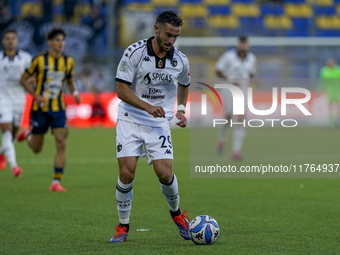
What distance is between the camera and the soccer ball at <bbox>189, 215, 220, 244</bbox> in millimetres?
4699

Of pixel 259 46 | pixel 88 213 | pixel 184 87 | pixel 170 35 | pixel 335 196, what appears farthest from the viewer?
pixel 259 46

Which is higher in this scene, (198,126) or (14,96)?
(14,96)

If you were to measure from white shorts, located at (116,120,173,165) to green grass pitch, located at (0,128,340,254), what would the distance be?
0.73m

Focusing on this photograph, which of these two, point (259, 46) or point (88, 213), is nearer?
point (88, 213)

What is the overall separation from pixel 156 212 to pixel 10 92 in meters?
4.25

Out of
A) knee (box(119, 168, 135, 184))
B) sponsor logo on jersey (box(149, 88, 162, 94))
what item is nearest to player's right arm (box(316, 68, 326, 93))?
sponsor logo on jersey (box(149, 88, 162, 94))

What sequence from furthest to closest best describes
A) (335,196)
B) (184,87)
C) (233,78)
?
(233,78) < (335,196) < (184,87)

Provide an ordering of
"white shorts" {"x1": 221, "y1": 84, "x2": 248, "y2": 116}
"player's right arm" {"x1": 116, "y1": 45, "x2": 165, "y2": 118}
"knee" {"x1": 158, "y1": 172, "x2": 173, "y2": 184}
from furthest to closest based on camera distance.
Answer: "white shorts" {"x1": 221, "y1": 84, "x2": 248, "y2": 116} < "knee" {"x1": 158, "y1": 172, "x2": 173, "y2": 184} < "player's right arm" {"x1": 116, "y1": 45, "x2": 165, "y2": 118}

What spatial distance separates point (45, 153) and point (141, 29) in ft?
32.1

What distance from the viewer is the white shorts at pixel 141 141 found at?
→ 493 centimetres

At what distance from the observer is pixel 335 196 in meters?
7.62

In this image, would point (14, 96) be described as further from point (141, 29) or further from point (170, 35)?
point (141, 29)

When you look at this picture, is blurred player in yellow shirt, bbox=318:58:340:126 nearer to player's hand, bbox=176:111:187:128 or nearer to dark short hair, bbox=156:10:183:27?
player's hand, bbox=176:111:187:128

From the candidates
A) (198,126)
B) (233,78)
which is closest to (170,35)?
(233,78)
